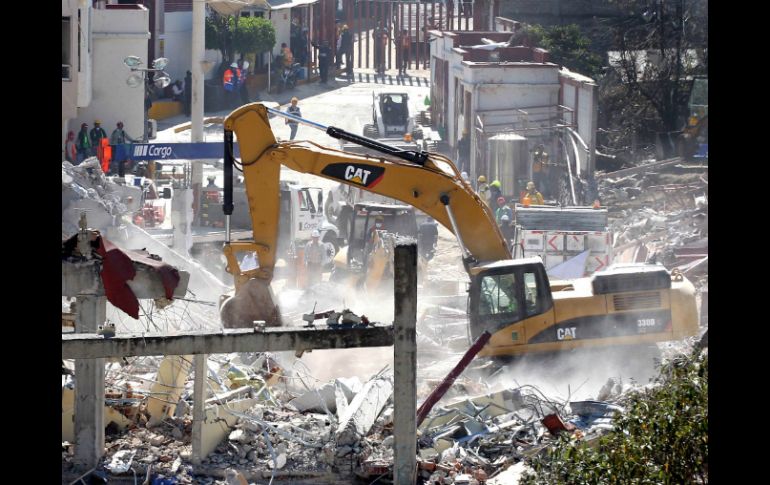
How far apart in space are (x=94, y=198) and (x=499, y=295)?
896 cm

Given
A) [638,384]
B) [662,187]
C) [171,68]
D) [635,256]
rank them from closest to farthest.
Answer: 1. [638,384]
2. [635,256]
3. [662,187]
4. [171,68]

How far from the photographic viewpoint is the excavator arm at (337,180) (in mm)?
14562

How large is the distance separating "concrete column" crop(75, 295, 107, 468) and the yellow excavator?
451cm

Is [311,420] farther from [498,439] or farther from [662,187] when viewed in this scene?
A: [662,187]

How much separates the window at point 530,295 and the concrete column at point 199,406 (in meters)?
5.45

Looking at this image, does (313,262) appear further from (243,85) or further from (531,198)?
(243,85)

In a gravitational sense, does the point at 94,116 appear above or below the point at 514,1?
below

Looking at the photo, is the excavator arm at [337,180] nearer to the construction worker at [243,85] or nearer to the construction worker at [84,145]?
the construction worker at [84,145]

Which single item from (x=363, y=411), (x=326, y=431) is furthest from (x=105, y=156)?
(x=326, y=431)
